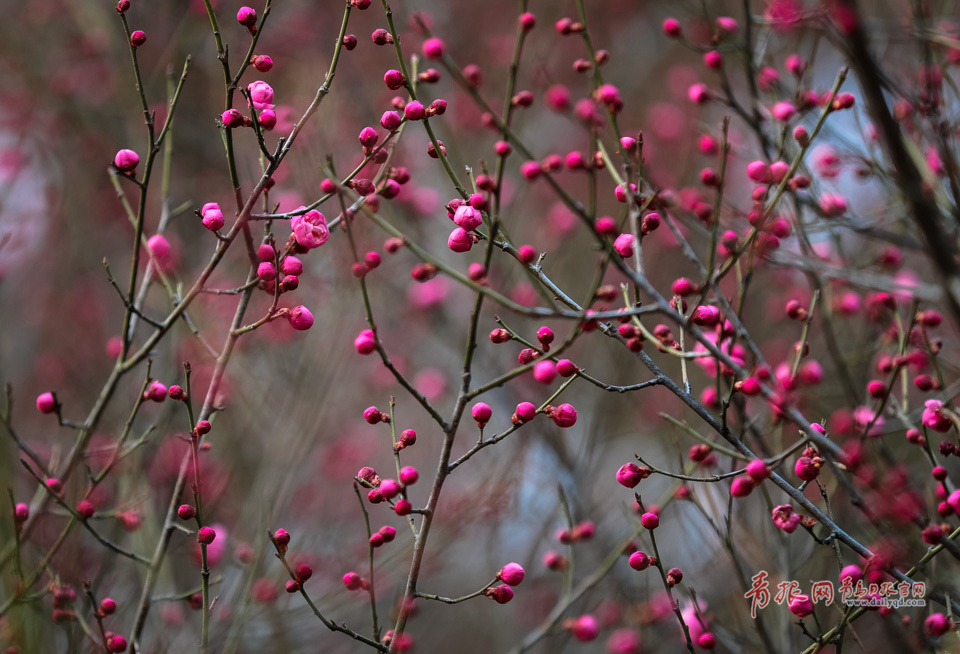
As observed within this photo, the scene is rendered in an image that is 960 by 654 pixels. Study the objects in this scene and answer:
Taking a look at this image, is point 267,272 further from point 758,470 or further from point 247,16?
point 758,470

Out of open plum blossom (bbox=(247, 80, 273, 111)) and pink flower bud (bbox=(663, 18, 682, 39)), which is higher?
pink flower bud (bbox=(663, 18, 682, 39))

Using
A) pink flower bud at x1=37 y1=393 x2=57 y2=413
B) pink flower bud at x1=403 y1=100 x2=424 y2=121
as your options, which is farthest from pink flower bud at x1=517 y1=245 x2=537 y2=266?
pink flower bud at x1=37 y1=393 x2=57 y2=413

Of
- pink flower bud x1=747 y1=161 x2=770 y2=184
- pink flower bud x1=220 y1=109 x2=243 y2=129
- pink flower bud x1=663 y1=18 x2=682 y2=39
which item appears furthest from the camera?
pink flower bud x1=663 y1=18 x2=682 y2=39

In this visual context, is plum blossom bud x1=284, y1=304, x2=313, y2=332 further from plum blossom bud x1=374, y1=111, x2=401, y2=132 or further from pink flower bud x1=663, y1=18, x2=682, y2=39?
pink flower bud x1=663, y1=18, x2=682, y2=39

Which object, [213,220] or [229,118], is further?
[213,220]

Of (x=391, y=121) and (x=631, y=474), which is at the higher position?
(x=391, y=121)

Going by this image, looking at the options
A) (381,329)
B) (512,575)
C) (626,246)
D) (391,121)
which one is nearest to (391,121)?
(391,121)

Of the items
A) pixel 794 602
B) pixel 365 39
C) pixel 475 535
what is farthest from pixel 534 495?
pixel 365 39

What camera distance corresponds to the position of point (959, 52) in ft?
9.86

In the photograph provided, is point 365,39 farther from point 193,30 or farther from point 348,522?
point 348,522

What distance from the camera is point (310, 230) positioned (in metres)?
2.05

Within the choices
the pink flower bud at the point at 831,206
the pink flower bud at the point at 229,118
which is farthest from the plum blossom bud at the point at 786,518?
the pink flower bud at the point at 229,118

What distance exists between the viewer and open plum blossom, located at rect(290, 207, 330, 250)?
2.04 metres

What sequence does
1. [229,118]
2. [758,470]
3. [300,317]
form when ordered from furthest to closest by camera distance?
[300,317] → [229,118] → [758,470]
